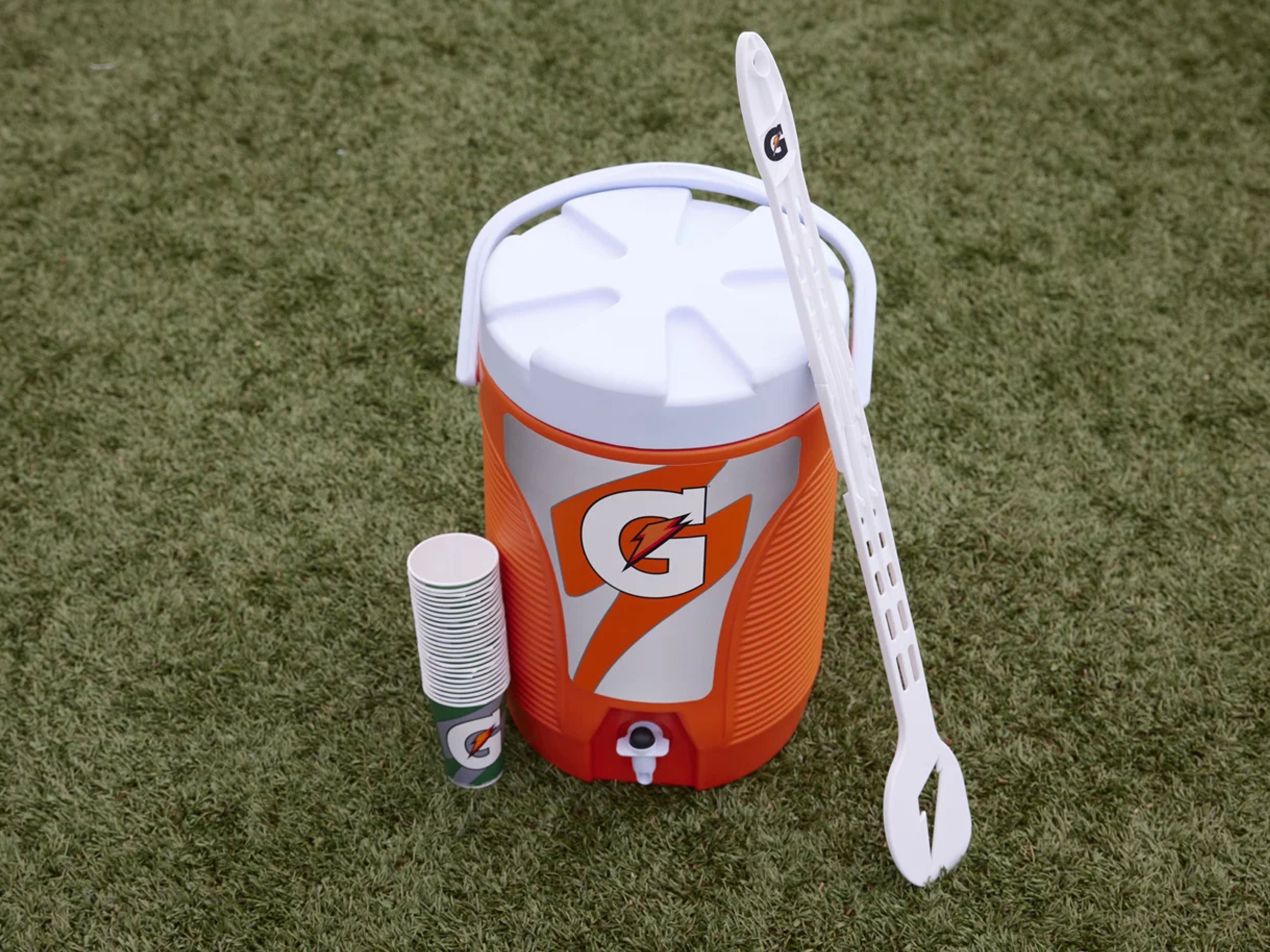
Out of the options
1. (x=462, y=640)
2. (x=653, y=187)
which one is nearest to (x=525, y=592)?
(x=462, y=640)

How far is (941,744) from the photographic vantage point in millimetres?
1800

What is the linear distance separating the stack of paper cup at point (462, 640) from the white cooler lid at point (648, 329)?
12.2 inches

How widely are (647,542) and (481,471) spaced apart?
0.91 m

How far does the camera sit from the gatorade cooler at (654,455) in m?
1.47

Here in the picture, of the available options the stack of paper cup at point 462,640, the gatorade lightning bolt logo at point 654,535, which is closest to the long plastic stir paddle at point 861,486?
the gatorade lightning bolt logo at point 654,535

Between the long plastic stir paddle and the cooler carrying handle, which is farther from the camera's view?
the cooler carrying handle

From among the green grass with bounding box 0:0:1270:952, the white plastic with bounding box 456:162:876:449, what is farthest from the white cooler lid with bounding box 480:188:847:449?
the green grass with bounding box 0:0:1270:952

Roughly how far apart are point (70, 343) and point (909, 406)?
5.89ft

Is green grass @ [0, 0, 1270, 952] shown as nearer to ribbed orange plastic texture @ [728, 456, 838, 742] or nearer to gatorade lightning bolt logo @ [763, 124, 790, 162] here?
ribbed orange plastic texture @ [728, 456, 838, 742]

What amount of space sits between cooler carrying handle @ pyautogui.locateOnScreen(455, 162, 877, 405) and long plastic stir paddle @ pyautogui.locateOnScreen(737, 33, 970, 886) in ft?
0.11

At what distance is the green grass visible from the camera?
1838 millimetres

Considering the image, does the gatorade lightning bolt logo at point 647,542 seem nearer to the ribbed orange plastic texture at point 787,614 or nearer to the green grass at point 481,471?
the ribbed orange plastic texture at point 787,614

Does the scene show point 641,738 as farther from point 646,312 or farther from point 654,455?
point 646,312

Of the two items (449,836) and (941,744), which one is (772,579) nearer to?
(941,744)
